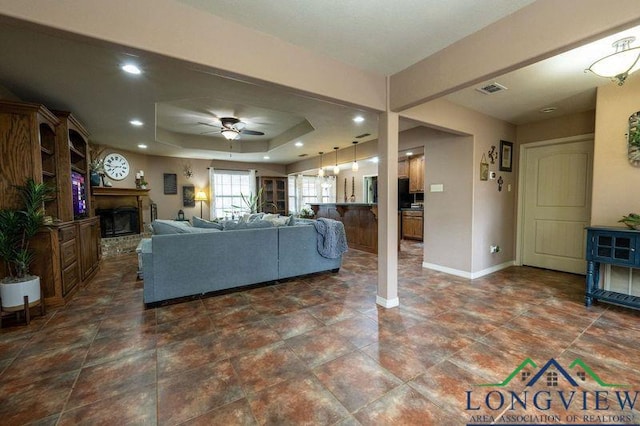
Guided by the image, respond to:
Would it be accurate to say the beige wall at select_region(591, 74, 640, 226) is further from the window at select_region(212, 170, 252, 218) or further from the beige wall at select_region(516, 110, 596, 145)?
the window at select_region(212, 170, 252, 218)

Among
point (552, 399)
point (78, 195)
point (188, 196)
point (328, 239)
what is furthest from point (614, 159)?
point (188, 196)

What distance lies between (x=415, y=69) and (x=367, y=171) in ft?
21.7

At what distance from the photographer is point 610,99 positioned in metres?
2.92

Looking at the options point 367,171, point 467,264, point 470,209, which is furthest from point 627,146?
point 367,171

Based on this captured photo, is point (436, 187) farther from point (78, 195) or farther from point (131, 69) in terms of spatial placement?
point (78, 195)

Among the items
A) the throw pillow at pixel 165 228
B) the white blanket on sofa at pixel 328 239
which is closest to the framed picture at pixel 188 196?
the throw pillow at pixel 165 228

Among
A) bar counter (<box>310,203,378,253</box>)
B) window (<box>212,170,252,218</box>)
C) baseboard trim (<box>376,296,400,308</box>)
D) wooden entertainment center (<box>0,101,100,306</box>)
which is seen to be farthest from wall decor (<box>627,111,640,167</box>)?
window (<box>212,170,252,218</box>)

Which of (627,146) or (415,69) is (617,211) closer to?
(627,146)

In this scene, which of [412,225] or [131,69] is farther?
[412,225]

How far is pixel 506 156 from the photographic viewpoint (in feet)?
14.1

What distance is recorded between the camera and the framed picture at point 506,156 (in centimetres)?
424

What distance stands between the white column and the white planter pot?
3506 millimetres

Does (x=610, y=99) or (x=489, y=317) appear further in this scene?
(x=610, y=99)

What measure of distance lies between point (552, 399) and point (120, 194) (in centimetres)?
715
